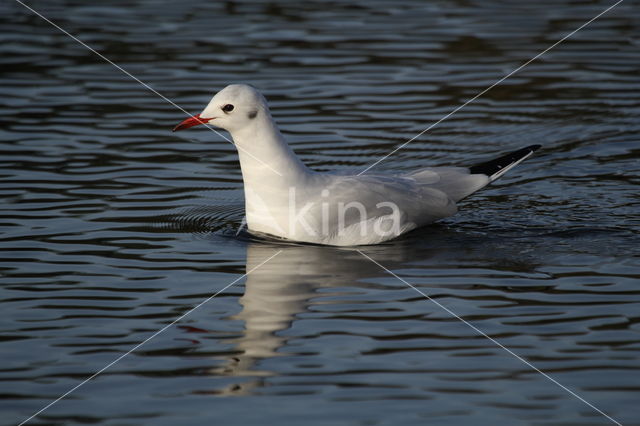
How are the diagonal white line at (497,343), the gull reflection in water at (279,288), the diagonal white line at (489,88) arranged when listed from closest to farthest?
the diagonal white line at (497,343)
the gull reflection in water at (279,288)
the diagonal white line at (489,88)

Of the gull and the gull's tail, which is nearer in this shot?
the gull

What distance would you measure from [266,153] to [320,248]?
0.77 metres

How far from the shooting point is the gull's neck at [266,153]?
24.7 feet

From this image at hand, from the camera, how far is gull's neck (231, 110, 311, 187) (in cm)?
754

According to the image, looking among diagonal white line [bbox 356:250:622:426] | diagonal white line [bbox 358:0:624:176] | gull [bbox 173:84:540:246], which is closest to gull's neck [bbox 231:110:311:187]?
gull [bbox 173:84:540:246]

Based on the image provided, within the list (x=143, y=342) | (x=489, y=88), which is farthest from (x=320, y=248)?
(x=489, y=88)

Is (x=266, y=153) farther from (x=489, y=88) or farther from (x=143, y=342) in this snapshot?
(x=489, y=88)

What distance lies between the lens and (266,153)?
24.9 feet

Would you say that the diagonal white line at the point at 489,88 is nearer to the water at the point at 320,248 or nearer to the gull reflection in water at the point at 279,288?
the water at the point at 320,248

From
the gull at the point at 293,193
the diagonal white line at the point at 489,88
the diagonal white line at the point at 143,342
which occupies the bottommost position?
the diagonal white line at the point at 143,342

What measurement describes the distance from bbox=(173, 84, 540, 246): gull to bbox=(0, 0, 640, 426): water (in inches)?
7.0

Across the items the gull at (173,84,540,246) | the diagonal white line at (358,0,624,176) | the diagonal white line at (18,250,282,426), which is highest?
the diagonal white line at (358,0,624,176)

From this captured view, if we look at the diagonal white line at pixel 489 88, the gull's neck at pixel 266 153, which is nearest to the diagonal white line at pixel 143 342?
the gull's neck at pixel 266 153

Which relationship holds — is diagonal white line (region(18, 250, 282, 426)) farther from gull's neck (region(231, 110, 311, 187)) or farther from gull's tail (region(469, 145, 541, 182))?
gull's tail (region(469, 145, 541, 182))
